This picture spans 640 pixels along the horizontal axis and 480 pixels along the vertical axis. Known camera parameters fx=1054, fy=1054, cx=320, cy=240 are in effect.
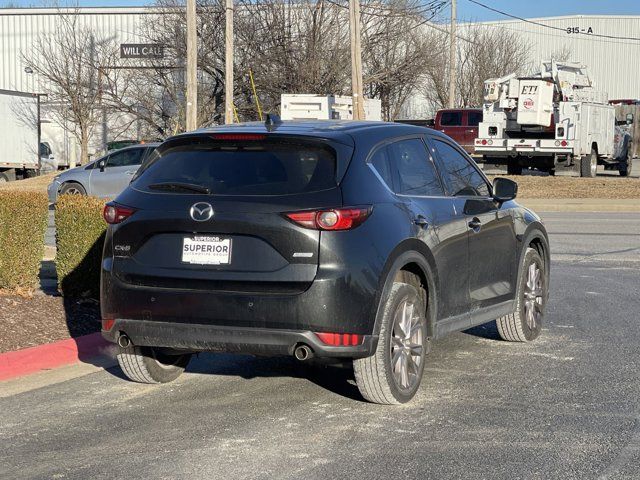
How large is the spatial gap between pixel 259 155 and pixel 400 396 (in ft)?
5.55

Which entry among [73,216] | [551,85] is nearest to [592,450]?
[73,216]

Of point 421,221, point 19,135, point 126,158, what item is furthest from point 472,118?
point 421,221

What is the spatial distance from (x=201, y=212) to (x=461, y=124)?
3423 cm

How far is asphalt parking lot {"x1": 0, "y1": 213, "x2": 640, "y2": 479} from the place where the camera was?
17.4 ft

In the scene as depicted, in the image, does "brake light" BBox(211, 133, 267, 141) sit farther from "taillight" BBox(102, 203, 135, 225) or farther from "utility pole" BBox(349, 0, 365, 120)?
"utility pole" BBox(349, 0, 365, 120)

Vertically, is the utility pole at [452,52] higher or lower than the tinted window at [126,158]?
higher

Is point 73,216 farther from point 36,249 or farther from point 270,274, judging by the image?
point 270,274

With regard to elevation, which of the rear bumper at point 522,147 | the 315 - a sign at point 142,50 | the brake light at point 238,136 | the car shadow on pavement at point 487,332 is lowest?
the car shadow on pavement at point 487,332

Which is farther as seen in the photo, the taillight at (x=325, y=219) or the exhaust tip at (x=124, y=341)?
the exhaust tip at (x=124, y=341)

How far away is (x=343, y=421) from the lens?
6.14 metres

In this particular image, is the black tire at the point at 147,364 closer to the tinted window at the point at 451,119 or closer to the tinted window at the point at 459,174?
the tinted window at the point at 459,174

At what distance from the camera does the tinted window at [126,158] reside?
24875 millimetres

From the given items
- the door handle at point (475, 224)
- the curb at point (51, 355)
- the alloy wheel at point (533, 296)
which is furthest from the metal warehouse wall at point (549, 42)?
the door handle at point (475, 224)

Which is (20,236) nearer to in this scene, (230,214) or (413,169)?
(230,214)
